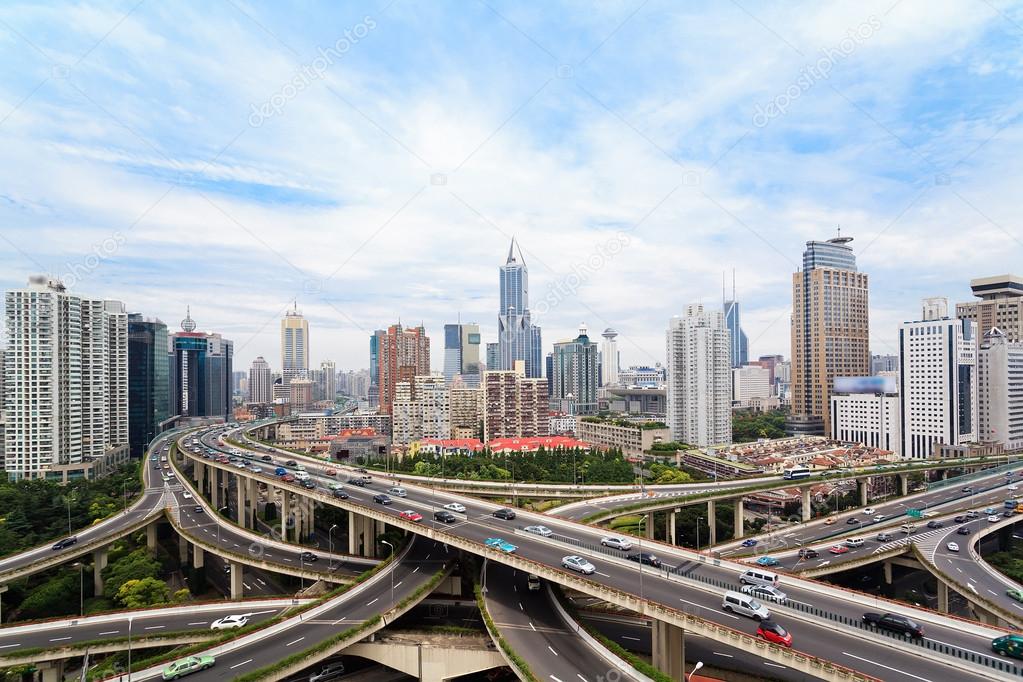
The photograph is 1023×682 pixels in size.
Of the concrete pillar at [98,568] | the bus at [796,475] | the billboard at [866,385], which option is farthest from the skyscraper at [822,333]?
the concrete pillar at [98,568]

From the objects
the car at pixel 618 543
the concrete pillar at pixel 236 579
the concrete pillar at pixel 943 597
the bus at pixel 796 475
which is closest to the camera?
the car at pixel 618 543

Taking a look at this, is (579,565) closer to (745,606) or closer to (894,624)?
(745,606)

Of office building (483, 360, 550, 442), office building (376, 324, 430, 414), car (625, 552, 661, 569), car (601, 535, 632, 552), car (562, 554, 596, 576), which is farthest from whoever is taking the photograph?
office building (376, 324, 430, 414)

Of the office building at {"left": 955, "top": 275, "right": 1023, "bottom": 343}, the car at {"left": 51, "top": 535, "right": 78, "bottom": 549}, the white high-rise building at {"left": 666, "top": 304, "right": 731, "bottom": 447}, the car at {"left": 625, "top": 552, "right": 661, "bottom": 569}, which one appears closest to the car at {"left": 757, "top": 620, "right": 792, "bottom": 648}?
the car at {"left": 625, "top": 552, "right": 661, "bottom": 569}

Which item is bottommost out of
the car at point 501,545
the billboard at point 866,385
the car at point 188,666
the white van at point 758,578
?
the car at point 188,666

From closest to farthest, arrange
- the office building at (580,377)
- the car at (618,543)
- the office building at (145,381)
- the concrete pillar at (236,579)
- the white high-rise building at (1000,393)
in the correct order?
the car at (618,543) → the concrete pillar at (236,579) → the white high-rise building at (1000,393) → the office building at (145,381) → the office building at (580,377)

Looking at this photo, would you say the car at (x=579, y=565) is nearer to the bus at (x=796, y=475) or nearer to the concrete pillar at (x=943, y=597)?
the concrete pillar at (x=943, y=597)

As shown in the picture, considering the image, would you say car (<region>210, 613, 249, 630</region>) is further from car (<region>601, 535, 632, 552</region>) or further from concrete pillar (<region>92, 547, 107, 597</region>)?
concrete pillar (<region>92, 547, 107, 597</region>)

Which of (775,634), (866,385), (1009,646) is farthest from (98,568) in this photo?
(866,385)
